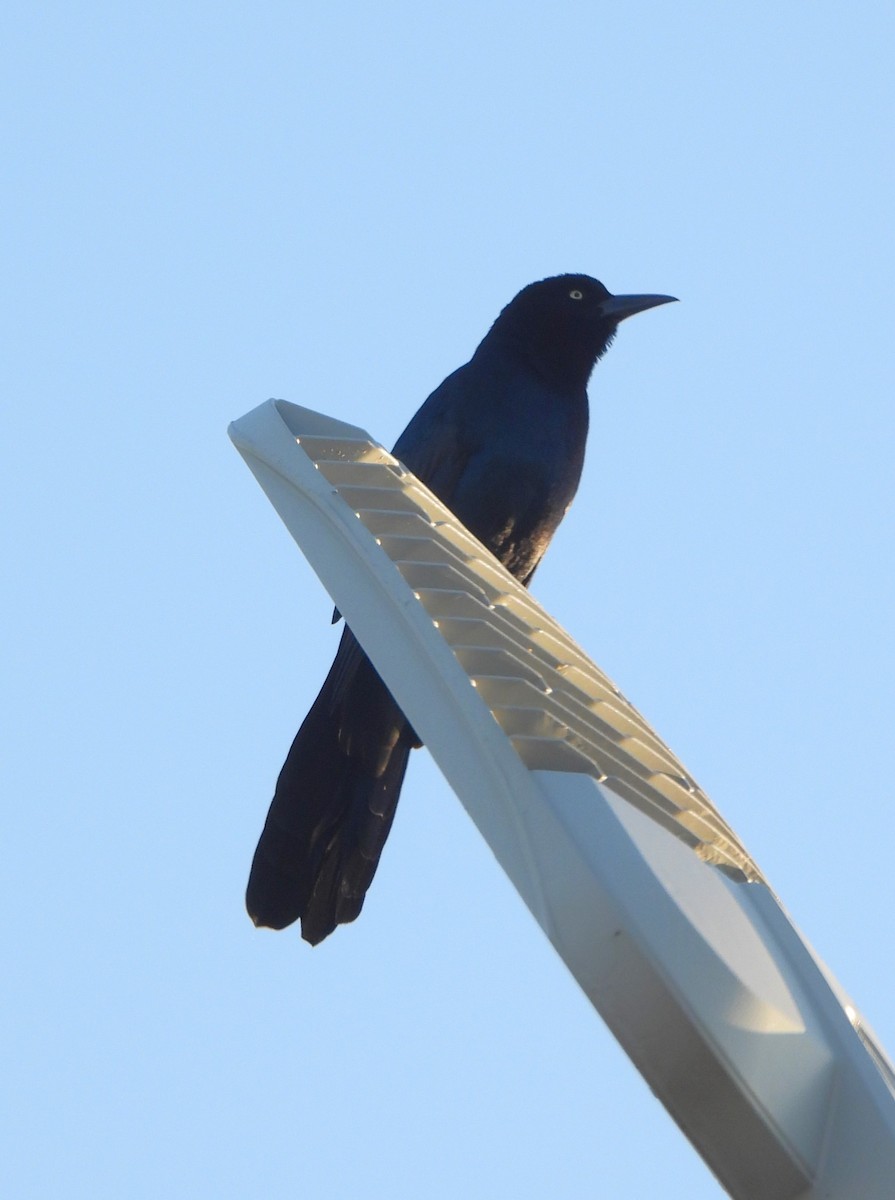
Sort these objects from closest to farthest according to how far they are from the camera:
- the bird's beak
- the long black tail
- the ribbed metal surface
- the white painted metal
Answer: the white painted metal, the ribbed metal surface, the long black tail, the bird's beak

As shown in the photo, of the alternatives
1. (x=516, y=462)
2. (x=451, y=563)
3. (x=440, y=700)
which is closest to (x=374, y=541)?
(x=451, y=563)

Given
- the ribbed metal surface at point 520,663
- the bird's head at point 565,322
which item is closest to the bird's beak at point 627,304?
the bird's head at point 565,322

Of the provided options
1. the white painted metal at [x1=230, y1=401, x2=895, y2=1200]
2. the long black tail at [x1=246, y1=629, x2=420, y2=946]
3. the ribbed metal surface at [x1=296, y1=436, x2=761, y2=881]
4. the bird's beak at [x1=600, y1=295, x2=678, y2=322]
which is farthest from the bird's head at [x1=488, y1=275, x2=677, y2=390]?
the white painted metal at [x1=230, y1=401, x2=895, y2=1200]

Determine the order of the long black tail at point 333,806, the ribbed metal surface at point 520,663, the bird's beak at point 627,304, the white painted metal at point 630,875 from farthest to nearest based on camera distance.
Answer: the bird's beak at point 627,304 → the long black tail at point 333,806 → the ribbed metal surface at point 520,663 → the white painted metal at point 630,875

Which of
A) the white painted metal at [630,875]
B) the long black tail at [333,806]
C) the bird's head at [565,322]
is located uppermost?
the bird's head at [565,322]

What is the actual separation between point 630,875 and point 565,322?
527 centimetres

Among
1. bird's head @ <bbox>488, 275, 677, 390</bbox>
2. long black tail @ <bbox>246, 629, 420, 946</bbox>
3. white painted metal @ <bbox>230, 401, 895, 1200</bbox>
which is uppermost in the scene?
bird's head @ <bbox>488, 275, 677, 390</bbox>

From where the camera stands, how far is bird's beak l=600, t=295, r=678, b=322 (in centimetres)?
694

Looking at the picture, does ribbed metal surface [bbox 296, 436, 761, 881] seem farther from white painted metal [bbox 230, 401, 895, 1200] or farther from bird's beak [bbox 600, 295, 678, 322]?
bird's beak [bbox 600, 295, 678, 322]

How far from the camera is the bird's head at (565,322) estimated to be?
6.54 m

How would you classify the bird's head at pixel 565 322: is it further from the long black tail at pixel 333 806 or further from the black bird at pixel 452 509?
the long black tail at pixel 333 806

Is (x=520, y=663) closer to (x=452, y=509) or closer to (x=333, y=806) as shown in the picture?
(x=333, y=806)

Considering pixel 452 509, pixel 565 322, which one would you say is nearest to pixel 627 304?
pixel 565 322

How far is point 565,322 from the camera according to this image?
6.79 meters
